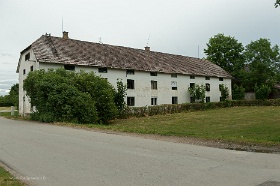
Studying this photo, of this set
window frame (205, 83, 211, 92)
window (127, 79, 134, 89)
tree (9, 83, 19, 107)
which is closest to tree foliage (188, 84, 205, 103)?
window frame (205, 83, 211, 92)

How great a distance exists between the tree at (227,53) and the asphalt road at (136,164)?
176ft

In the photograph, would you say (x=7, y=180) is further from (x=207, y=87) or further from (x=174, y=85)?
(x=207, y=87)

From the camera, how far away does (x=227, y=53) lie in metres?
62.3

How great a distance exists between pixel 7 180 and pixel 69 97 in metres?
17.7

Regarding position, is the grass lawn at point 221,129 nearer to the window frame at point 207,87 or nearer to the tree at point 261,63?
the window frame at point 207,87

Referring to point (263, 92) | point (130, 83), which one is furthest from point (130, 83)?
A: point (263, 92)

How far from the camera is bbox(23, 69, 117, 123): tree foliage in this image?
23.5m

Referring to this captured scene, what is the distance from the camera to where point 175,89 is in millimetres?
44312

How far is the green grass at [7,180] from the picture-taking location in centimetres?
605

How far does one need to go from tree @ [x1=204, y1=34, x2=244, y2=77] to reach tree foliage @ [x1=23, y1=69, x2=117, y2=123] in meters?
40.7

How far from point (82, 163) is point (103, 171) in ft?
3.70

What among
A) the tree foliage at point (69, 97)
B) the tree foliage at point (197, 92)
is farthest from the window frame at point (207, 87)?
the tree foliage at point (69, 97)

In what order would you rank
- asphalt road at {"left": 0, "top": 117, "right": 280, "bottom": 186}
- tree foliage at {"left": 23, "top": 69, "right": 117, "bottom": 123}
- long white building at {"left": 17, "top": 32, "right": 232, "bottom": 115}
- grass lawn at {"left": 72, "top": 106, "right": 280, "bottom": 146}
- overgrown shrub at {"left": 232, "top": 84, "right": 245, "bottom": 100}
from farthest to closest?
overgrown shrub at {"left": 232, "top": 84, "right": 245, "bottom": 100} < long white building at {"left": 17, "top": 32, "right": 232, "bottom": 115} < tree foliage at {"left": 23, "top": 69, "right": 117, "bottom": 123} < grass lawn at {"left": 72, "top": 106, "right": 280, "bottom": 146} < asphalt road at {"left": 0, "top": 117, "right": 280, "bottom": 186}

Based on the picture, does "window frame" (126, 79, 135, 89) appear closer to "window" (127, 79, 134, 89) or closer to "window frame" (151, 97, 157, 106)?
"window" (127, 79, 134, 89)
